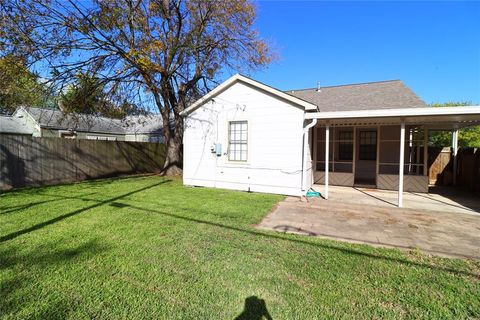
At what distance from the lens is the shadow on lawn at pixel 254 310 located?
2.48m

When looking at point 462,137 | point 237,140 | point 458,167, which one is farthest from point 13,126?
point 462,137

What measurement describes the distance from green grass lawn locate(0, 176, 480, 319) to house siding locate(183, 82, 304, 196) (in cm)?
361

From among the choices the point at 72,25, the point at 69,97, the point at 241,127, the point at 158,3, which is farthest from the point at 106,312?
the point at 158,3

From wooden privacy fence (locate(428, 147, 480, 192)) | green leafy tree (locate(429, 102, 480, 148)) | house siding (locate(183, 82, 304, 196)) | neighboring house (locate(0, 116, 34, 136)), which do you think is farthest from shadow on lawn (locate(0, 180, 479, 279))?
green leafy tree (locate(429, 102, 480, 148))

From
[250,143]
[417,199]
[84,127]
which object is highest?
[84,127]

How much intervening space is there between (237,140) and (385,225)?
571 centimetres

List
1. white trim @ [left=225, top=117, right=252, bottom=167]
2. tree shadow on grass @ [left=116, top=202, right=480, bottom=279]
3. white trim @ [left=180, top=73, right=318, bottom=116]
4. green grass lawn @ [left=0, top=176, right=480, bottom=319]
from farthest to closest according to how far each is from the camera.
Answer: white trim @ [left=225, top=117, right=252, bottom=167], white trim @ [left=180, top=73, right=318, bottom=116], tree shadow on grass @ [left=116, top=202, right=480, bottom=279], green grass lawn @ [left=0, top=176, right=480, bottom=319]

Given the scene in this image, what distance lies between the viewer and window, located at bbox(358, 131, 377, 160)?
36.6ft

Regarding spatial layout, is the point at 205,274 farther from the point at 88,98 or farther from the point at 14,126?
the point at 14,126

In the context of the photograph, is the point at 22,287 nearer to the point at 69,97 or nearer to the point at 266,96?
the point at 266,96

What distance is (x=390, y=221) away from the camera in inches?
223

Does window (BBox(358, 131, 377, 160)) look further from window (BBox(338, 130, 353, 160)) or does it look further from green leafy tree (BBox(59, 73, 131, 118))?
green leafy tree (BBox(59, 73, 131, 118))

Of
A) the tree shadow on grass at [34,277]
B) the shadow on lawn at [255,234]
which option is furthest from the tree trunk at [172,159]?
the tree shadow on grass at [34,277]

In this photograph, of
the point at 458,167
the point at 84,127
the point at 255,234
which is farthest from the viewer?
the point at 84,127
